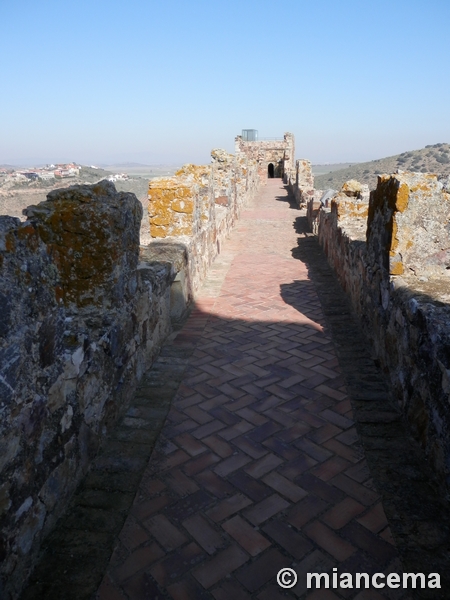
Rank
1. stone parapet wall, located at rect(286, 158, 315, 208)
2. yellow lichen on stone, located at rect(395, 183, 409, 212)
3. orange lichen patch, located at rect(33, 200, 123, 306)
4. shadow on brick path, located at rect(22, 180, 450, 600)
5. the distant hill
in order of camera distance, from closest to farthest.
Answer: shadow on brick path, located at rect(22, 180, 450, 600) < orange lichen patch, located at rect(33, 200, 123, 306) < yellow lichen on stone, located at rect(395, 183, 409, 212) < stone parapet wall, located at rect(286, 158, 315, 208) < the distant hill

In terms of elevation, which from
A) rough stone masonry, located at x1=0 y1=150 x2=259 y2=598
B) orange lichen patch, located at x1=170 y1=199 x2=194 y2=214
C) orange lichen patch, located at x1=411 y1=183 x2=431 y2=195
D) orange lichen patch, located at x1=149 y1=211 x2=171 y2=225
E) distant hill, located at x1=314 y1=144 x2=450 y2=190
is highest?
distant hill, located at x1=314 y1=144 x2=450 y2=190

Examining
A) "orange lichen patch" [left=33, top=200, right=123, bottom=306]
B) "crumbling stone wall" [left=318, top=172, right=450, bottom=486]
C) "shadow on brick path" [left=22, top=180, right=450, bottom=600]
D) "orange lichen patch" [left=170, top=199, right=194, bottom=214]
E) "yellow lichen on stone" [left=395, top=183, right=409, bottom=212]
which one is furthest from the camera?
"orange lichen patch" [left=170, top=199, right=194, bottom=214]

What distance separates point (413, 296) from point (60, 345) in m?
2.04

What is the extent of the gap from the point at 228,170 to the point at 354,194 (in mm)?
6316

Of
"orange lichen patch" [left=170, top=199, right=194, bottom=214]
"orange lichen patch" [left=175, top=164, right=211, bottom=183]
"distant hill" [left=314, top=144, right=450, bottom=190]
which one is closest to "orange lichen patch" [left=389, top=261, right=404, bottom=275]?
"orange lichen patch" [left=170, top=199, right=194, bottom=214]

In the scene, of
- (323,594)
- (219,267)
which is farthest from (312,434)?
(219,267)

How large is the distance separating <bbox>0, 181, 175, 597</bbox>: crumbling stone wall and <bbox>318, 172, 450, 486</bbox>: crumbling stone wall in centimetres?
177

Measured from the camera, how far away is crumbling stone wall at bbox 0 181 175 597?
1.57m

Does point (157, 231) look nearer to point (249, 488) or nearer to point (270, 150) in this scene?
point (249, 488)

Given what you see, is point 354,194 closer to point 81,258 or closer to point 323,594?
point 81,258

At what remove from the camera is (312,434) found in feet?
8.59

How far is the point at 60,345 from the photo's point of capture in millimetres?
1957

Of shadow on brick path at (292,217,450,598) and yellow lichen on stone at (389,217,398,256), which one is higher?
yellow lichen on stone at (389,217,398,256)

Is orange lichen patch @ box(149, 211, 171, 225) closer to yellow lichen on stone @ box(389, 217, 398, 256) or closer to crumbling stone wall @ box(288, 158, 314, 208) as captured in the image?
yellow lichen on stone @ box(389, 217, 398, 256)
